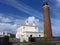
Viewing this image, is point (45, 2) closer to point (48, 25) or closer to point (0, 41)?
point (48, 25)

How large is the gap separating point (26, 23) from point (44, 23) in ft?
57.9

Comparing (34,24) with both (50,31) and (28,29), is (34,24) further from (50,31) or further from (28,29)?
(50,31)

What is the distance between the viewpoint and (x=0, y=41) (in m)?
25.0

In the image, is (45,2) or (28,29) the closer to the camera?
(45,2)

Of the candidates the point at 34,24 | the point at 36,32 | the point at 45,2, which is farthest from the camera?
the point at 34,24

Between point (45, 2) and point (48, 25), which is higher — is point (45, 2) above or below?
above

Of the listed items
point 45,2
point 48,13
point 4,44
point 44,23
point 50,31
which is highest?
point 45,2

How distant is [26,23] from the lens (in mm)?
63625

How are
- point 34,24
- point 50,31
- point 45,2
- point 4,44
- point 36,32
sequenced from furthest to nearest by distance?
point 34,24 < point 36,32 < point 45,2 < point 50,31 < point 4,44

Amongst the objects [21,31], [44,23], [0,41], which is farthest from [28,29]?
[0,41]

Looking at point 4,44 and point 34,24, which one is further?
point 34,24

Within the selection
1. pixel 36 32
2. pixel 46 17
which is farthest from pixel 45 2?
pixel 36 32

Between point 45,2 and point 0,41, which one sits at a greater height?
point 45,2

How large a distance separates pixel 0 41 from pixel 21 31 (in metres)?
36.7
